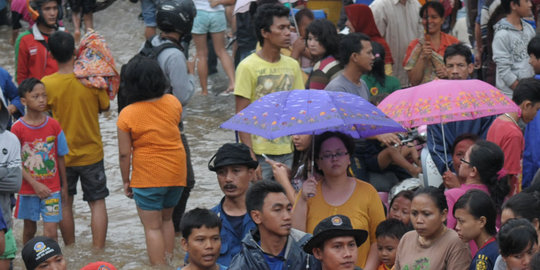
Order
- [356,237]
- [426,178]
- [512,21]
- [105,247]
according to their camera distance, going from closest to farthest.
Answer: [356,237], [426,178], [105,247], [512,21]

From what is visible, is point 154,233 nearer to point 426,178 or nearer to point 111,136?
point 426,178

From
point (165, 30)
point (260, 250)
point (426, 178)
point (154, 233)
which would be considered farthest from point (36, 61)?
point (260, 250)

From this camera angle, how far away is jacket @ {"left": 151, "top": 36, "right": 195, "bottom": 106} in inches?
325

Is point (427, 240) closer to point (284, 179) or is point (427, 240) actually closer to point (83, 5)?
point (284, 179)

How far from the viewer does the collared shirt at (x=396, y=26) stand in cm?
1064

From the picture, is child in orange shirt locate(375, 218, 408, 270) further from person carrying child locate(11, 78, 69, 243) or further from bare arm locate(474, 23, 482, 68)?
bare arm locate(474, 23, 482, 68)

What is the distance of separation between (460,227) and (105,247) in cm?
408

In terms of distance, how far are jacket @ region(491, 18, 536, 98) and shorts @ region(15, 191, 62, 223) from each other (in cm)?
437

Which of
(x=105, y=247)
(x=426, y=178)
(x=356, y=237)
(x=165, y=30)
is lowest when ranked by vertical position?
(x=105, y=247)

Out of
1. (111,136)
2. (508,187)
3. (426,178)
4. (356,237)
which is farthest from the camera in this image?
(111,136)

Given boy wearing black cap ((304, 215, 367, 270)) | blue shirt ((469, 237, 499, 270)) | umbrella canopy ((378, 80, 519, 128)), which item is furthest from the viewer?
umbrella canopy ((378, 80, 519, 128))

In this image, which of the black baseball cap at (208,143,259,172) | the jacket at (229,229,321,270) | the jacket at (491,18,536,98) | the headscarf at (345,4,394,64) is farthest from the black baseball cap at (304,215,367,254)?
the headscarf at (345,4,394,64)

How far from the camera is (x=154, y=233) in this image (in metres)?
7.95

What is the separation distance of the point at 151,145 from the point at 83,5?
337 inches
